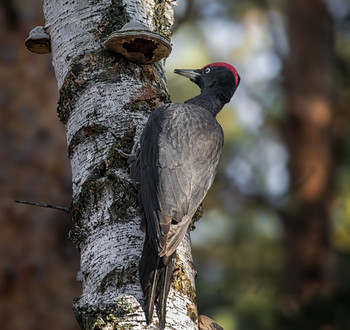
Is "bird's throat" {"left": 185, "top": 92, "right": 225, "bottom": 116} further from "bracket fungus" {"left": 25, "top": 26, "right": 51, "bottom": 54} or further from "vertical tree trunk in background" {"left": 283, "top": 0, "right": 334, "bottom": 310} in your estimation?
"vertical tree trunk in background" {"left": 283, "top": 0, "right": 334, "bottom": 310}

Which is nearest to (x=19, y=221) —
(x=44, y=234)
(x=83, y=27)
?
(x=44, y=234)

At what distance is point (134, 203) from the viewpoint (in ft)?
8.64

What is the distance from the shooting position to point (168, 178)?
9.65 ft

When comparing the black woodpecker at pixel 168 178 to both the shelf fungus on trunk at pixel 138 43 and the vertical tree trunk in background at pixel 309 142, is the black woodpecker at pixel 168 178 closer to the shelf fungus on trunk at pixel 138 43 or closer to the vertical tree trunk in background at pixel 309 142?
the shelf fungus on trunk at pixel 138 43

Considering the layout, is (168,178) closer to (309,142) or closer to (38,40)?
(38,40)

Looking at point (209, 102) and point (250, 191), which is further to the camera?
point (250, 191)

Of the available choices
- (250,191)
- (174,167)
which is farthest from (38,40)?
(250,191)

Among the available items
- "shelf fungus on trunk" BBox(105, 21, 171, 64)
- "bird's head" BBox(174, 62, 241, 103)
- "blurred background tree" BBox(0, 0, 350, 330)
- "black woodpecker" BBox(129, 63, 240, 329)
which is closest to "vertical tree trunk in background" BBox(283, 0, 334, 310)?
"blurred background tree" BBox(0, 0, 350, 330)

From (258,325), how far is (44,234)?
222cm

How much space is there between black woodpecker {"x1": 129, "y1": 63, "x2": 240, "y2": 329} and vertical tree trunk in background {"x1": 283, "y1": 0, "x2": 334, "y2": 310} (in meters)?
4.43

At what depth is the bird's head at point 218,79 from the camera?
164 inches

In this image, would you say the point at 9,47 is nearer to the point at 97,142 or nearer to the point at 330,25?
the point at 97,142

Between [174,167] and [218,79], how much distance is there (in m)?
1.37

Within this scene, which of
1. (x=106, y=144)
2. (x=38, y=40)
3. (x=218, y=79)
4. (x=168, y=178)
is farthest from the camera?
(x=218, y=79)
